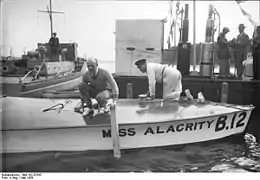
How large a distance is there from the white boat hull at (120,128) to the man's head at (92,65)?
220 mm

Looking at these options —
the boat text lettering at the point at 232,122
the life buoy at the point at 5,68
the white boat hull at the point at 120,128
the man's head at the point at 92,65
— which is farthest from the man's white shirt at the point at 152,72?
the life buoy at the point at 5,68

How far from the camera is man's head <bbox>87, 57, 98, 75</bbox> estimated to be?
1262 mm

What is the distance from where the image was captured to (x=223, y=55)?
131cm

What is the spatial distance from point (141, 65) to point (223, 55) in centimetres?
43

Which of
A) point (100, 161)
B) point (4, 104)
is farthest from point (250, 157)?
point (4, 104)

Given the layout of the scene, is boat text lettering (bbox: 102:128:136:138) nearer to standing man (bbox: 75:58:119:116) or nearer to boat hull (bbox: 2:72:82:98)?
standing man (bbox: 75:58:119:116)

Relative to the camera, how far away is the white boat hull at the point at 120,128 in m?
1.26

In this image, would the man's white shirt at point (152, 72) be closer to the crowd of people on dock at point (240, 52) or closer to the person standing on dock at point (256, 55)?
the crowd of people on dock at point (240, 52)

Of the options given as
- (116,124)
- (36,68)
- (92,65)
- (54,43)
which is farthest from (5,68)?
(116,124)

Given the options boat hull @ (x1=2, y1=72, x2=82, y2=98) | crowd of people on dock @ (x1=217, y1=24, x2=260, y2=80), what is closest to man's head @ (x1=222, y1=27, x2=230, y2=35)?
crowd of people on dock @ (x1=217, y1=24, x2=260, y2=80)

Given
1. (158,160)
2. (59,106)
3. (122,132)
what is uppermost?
(59,106)

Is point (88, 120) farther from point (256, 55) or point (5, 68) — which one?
point (256, 55)

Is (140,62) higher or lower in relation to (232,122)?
higher

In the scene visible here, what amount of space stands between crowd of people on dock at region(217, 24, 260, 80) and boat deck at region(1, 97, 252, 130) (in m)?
0.19
